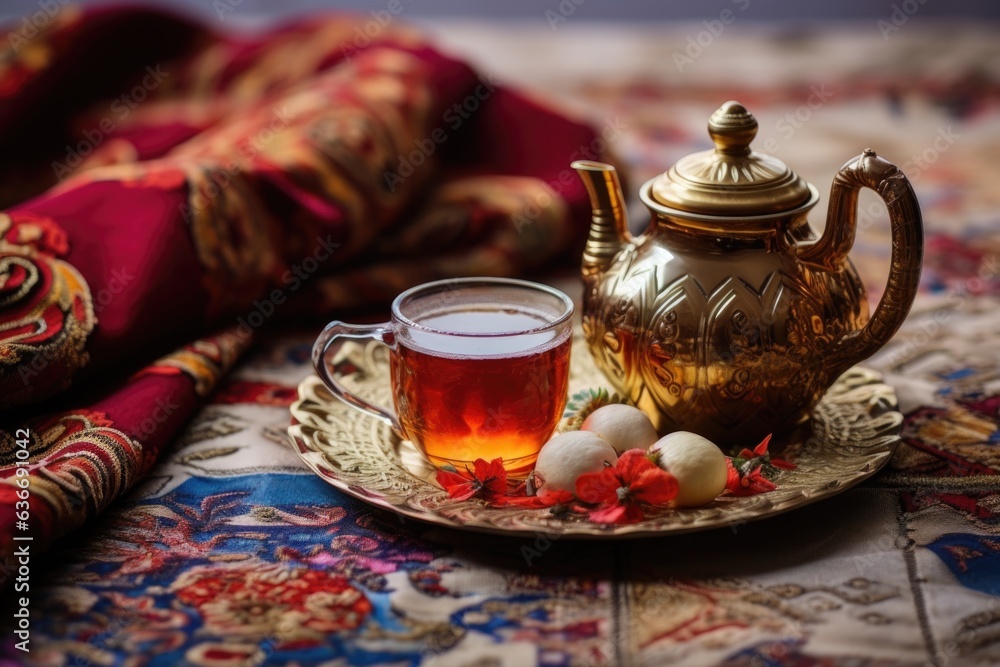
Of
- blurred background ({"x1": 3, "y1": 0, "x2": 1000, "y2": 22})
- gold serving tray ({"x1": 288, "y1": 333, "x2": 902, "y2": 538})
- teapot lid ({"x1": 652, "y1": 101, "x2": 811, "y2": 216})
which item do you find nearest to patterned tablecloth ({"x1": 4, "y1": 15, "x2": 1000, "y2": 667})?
gold serving tray ({"x1": 288, "y1": 333, "x2": 902, "y2": 538})

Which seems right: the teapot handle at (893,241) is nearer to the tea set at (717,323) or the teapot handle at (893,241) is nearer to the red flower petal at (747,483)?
the tea set at (717,323)

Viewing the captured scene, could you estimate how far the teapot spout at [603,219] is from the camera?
2.55 feet

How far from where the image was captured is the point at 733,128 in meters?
0.70

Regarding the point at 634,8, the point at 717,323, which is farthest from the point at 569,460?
the point at 634,8

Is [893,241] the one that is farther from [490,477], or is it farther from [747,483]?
[490,477]

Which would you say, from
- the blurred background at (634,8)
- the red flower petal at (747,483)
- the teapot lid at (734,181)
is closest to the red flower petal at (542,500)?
the red flower petal at (747,483)

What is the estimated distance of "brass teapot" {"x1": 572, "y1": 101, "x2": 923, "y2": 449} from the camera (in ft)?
2.27

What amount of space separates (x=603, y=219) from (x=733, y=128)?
132 mm

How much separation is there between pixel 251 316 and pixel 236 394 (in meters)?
0.16

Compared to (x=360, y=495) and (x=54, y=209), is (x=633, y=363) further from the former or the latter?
(x=54, y=209)

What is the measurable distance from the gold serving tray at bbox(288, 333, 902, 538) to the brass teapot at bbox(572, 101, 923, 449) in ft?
0.16

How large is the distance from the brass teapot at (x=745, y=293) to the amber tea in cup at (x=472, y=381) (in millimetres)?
67

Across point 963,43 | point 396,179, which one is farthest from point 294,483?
point 963,43

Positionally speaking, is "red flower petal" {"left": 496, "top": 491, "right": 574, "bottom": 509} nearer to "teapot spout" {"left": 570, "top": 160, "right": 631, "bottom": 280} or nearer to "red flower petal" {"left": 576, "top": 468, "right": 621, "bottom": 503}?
"red flower petal" {"left": 576, "top": 468, "right": 621, "bottom": 503}
